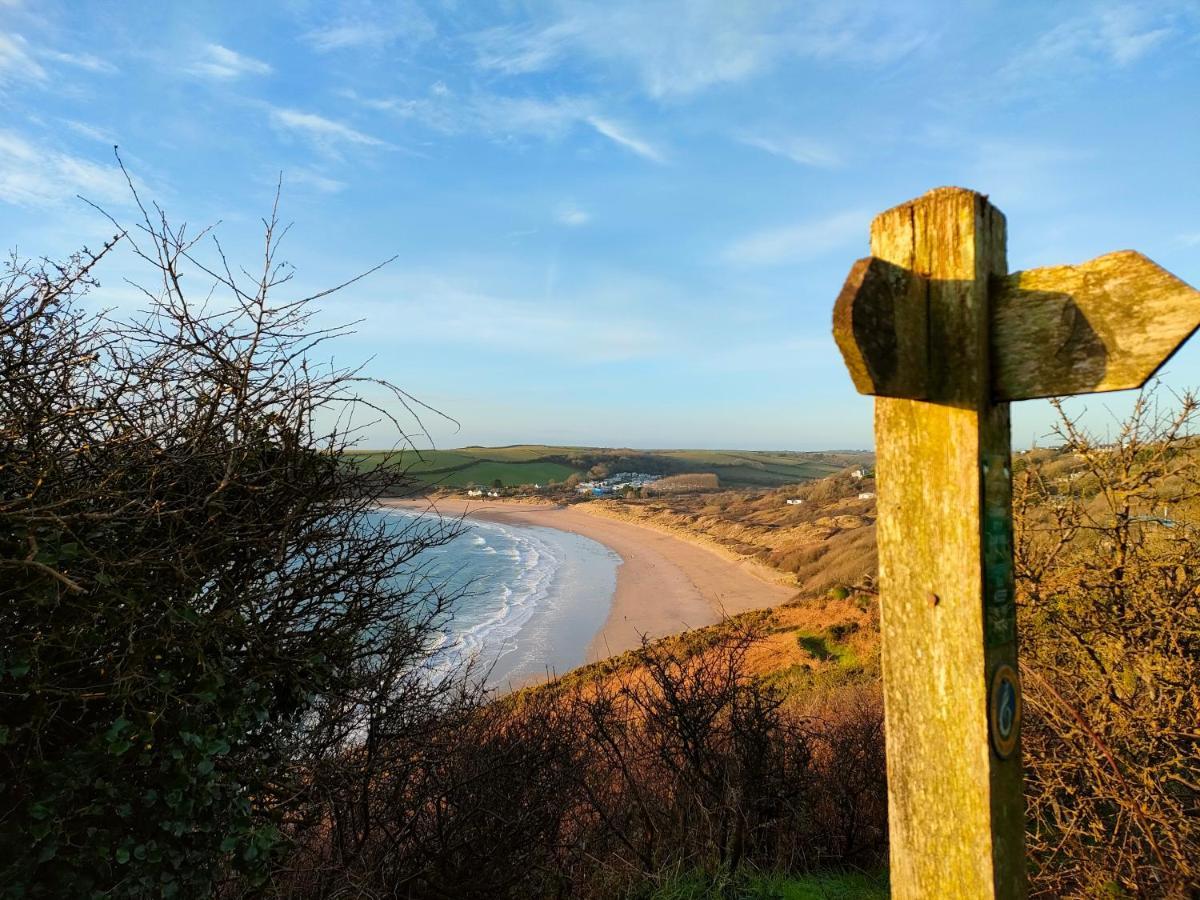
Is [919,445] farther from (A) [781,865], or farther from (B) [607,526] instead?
(B) [607,526]

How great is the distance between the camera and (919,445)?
1.60m

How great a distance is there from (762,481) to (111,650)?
99.6 metres

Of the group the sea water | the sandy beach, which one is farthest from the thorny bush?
the sandy beach

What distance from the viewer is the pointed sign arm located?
1329 millimetres

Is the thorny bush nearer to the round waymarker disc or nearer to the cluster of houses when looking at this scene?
the round waymarker disc

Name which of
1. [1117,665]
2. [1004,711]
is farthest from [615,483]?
[1004,711]

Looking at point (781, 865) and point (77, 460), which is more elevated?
point (77, 460)

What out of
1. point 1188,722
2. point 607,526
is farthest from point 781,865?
point 607,526

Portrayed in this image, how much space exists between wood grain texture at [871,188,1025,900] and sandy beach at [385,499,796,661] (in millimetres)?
13747

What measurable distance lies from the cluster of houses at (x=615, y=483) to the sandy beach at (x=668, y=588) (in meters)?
30.3

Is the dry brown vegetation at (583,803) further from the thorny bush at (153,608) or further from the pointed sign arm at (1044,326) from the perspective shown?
the pointed sign arm at (1044,326)

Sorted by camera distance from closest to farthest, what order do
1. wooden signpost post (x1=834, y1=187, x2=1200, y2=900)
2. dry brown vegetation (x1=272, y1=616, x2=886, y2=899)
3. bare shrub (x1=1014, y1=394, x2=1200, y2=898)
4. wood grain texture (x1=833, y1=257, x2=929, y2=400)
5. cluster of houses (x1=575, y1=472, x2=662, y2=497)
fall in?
wood grain texture (x1=833, y1=257, x2=929, y2=400) → wooden signpost post (x1=834, y1=187, x2=1200, y2=900) → bare shrub (x1=1014, y1=394, x2=1200, y2=898) → dry brown vegetation (x1=272, y1=616, x2=886, y2=899) → cluster of houses (x1=575, y1=472, x2=662, y2=497)

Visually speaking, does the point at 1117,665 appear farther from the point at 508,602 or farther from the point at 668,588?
the point at 668,588

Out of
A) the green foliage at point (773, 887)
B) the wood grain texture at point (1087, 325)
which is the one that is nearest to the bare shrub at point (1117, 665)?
the green foliage at point (773, 887)
